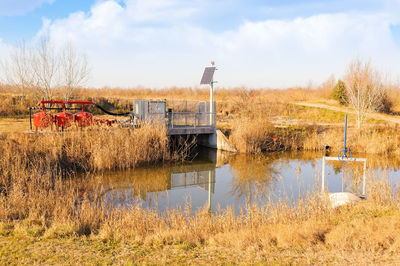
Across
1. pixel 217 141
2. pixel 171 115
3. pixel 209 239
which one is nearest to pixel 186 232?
pixel 209 239

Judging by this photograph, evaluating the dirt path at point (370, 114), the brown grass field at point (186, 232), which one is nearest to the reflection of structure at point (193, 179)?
the brown grass field at point (186, 232)

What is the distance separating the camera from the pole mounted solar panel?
17.8 meters

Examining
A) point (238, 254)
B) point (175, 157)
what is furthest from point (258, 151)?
point (238, 254)

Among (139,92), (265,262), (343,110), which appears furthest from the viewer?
(139,92)

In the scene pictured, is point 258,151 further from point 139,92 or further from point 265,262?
point 139,92

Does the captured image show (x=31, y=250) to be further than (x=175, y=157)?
No

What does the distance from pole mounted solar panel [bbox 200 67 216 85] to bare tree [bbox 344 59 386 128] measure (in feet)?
33.5

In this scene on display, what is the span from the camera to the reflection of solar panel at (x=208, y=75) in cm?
1780

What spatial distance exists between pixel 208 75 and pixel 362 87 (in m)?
11.0

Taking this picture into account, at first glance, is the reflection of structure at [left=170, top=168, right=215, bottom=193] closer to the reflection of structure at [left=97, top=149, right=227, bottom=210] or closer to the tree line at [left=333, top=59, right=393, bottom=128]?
the reflection of structure at [left=97, top=149, right=227, bottom=210]

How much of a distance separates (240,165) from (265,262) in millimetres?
11390

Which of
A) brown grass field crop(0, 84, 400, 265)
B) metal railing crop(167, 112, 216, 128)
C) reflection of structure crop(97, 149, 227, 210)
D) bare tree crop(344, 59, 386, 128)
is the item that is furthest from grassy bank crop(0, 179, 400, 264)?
bare tree crop(344, 59, 386, 128)

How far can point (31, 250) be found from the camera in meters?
4.99

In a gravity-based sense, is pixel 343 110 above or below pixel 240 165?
above
